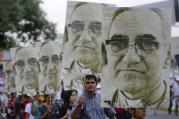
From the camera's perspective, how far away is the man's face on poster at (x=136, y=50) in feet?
24.5

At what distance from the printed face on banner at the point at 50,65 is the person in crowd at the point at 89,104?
7.78 meters

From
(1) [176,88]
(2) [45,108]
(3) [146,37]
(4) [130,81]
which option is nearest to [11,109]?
(1) [176,88]

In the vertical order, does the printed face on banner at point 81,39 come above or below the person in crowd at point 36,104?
above

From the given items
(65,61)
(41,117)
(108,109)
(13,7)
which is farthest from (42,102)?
(13,7)

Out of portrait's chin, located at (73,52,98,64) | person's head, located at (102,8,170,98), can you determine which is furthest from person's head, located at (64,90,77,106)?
person's head, located at (102,8,170,98)

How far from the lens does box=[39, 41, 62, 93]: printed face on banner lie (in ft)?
51.3

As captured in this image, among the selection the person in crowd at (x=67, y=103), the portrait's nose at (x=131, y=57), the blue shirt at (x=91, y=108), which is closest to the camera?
the portrait's nose at (x=131, y=57)

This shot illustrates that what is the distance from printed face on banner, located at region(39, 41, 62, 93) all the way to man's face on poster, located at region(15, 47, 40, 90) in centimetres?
103

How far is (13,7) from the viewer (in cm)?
4797

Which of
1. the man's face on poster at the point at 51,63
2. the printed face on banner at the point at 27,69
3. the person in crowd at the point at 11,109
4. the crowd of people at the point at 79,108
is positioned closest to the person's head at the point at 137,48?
the crowd of people at the point at 79,108

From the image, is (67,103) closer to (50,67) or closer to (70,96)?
(70,96)

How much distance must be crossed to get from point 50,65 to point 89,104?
8208 mm

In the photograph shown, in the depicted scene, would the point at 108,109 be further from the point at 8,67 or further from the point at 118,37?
the point at 8,67

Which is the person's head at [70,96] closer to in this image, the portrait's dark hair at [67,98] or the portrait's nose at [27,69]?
the portrait's dark hair at [67,98]
